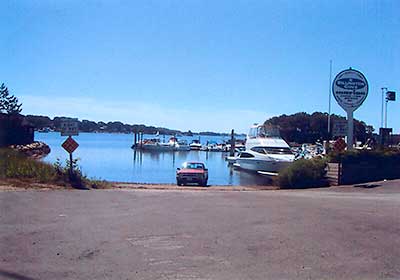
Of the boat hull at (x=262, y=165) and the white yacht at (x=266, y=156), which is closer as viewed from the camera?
the boat hull at (x=262, y=165)

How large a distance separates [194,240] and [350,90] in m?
23.7

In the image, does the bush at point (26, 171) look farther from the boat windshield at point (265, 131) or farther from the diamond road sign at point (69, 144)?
the boat windshield at point (265, 131)

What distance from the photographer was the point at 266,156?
48531 millimetres

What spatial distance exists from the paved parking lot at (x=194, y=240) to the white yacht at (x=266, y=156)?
31.3 meters

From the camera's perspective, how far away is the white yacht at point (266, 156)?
155ft

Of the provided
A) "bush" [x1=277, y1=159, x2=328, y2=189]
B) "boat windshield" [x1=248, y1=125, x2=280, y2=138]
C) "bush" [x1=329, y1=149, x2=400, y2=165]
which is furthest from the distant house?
"bush" [x1=329, y1=149, x2=400, y2=165]

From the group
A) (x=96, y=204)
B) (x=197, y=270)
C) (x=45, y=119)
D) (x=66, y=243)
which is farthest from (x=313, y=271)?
(x=45, y=119)

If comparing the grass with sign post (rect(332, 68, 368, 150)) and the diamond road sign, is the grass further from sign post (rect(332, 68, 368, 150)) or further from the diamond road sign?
sign post (rect(332, 68, 368, 150))

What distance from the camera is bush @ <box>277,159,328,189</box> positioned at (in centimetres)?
2664

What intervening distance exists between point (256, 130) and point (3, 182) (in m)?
42.4

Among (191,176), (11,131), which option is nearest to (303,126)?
(11,131)

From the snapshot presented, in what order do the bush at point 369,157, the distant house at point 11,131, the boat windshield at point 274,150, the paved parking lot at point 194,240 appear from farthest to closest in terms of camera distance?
the distant house at point 11,131 → the boat windshield at point 274,150 → the bush at point 369,157 → the paved parking lot at point 194,240

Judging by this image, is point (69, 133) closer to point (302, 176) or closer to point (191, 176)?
point (191, 176)

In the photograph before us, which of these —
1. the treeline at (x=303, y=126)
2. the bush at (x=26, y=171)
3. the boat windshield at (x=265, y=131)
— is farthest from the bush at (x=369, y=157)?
the treeline at (x=303, y=126)
